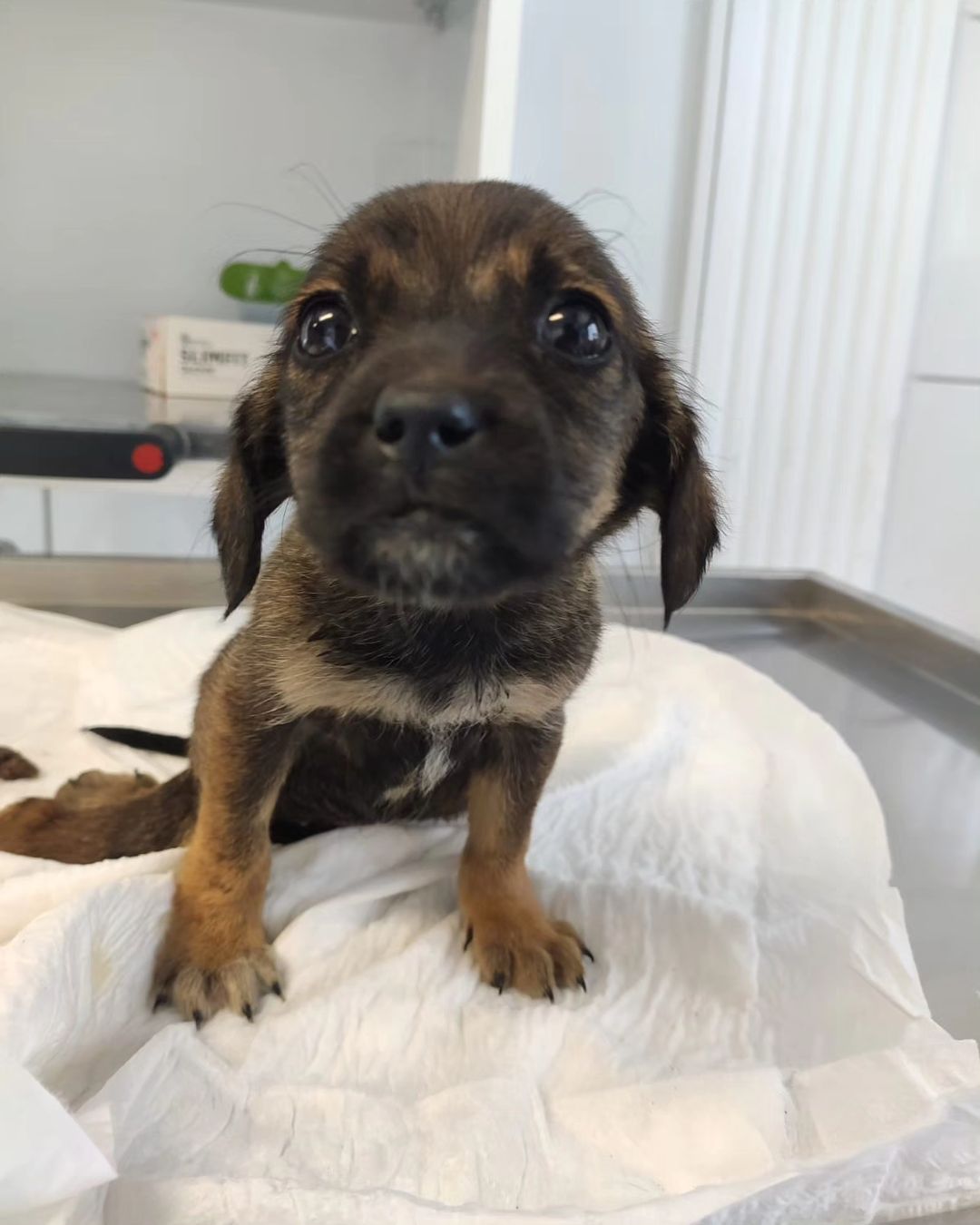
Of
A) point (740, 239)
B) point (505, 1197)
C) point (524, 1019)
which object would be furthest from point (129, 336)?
point (505, 1197)

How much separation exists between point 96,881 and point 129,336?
91.9 inches

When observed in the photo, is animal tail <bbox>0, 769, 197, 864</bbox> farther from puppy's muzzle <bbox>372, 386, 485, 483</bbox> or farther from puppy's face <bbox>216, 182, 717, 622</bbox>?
puppy's muzzle <bbox>372, 386, 485, 483</bbox>

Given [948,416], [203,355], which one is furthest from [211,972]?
[948,416]

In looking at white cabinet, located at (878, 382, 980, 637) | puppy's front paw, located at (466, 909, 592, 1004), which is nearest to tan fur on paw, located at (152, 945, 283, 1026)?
puppy's front paw, located at (466, 909, 592, 1004)

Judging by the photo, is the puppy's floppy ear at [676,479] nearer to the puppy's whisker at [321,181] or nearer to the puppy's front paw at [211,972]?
the puppy's front paw at [211,972]

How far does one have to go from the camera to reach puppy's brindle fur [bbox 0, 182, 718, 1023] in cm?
90

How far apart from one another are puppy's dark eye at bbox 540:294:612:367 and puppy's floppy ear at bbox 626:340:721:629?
196mm

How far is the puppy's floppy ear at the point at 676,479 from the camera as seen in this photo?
4.34 feet

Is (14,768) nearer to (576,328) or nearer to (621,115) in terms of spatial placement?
(576,328)

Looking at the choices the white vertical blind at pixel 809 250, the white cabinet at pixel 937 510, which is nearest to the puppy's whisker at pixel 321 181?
the white vertical blind at pixel 809 250

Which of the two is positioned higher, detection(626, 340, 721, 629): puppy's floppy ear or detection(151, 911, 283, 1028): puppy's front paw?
detection(626, 340, 721, 629): puppy's floppy ear

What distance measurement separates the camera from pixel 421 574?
907 millimetres

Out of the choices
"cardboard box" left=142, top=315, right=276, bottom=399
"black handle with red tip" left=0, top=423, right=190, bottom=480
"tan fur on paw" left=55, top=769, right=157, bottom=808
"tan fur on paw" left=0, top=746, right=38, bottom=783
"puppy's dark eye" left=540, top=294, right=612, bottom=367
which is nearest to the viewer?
"puppy's dark eye" left=540, top=294, right=612, bottom=367

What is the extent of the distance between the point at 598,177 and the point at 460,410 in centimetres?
249
